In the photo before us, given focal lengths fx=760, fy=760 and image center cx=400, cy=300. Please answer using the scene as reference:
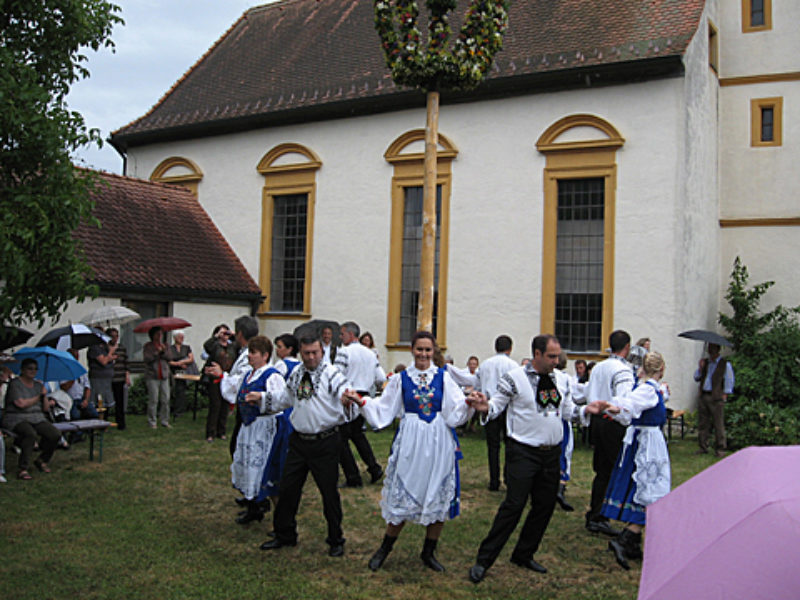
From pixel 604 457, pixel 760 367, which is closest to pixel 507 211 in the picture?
pixel 760 367

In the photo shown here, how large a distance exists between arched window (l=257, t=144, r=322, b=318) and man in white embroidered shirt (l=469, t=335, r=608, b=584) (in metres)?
14.2

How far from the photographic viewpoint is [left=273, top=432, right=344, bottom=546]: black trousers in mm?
6816

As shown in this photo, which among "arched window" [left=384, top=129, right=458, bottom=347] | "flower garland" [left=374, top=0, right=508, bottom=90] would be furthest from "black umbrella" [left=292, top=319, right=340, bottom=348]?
"flower garland" [left=374, top=0, right=508, bottom=90]

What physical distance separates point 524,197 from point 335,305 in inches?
225

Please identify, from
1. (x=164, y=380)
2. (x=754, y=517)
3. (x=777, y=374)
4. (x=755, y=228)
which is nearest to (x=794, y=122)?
(x=755, y=228)

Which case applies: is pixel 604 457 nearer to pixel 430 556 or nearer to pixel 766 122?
pixel 430 556

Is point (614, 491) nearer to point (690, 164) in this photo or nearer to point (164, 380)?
point (164, 380)

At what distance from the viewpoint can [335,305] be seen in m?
19.8

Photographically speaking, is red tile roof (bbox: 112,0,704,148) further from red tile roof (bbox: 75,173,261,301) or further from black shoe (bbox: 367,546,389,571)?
black shoe (bbox: 367,546,389,571)

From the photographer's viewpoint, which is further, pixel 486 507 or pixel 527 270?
pixel 527 270

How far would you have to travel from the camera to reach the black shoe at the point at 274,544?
7.02 m

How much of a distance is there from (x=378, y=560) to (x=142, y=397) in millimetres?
11861

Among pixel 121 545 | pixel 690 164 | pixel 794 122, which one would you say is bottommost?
pixel 121 545

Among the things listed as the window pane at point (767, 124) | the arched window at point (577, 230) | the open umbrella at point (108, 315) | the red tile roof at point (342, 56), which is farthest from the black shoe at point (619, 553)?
the window pane at point (767, 124)
